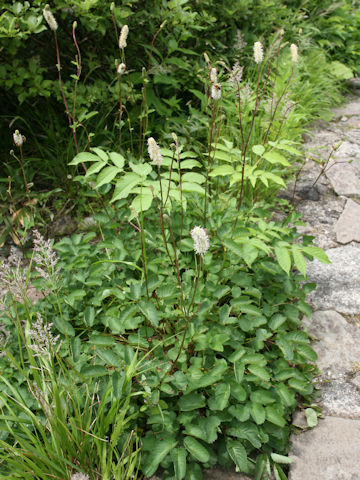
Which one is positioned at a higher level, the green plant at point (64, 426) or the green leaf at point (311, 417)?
the green plant at point (64, 426)

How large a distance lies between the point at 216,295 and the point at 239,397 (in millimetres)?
424

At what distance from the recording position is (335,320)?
6.82ft

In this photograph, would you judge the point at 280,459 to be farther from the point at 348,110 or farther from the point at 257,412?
the point at 348,110

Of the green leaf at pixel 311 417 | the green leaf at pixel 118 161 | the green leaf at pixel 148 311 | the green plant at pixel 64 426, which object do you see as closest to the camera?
→ the green plant at pixel 64 426

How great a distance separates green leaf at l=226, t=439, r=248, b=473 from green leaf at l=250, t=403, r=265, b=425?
127 mm

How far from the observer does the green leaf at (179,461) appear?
135 cm

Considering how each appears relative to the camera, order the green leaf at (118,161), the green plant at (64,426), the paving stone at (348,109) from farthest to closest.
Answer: the paving stone at (348,109), the green leaf at (118,161), the green plant at (64,426)

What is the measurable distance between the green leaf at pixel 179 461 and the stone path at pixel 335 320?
47 centimetres

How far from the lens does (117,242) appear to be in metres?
1.91

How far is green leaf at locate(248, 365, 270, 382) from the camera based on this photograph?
1517 millimetres

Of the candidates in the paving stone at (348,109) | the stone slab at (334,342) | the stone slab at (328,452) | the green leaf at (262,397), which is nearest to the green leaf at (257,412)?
the green leaf at (262,397)

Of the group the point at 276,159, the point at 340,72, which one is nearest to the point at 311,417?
the point at 276,159

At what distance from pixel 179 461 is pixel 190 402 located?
0.20m

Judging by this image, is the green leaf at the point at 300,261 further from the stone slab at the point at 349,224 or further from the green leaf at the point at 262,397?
the stone slab at the point at 349,224
